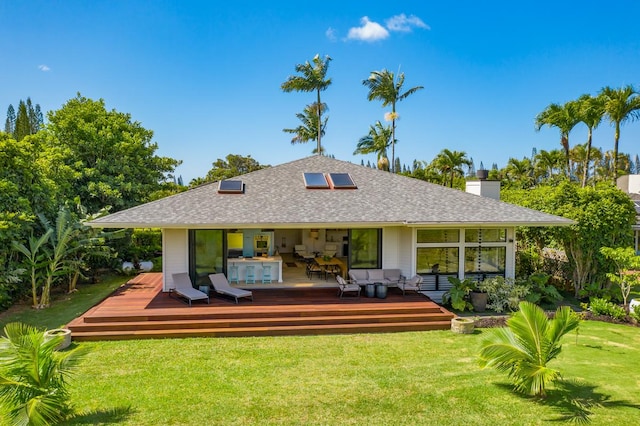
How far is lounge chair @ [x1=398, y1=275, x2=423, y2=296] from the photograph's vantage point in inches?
529

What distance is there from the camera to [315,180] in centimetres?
1656

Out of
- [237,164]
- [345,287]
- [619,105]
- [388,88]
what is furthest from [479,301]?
[237,164]

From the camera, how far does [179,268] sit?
1369 centimetres

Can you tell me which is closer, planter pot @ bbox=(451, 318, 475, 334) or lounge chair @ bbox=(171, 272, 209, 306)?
planter pot @ bbox=(451, 318, 475, 334)

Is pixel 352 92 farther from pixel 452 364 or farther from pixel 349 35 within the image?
pixel 452 364

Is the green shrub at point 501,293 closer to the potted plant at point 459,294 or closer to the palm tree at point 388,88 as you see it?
the potted plant at point 459,294

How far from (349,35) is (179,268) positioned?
45.2ft

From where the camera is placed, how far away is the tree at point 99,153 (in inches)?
810

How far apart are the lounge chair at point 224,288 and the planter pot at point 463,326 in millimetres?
6406

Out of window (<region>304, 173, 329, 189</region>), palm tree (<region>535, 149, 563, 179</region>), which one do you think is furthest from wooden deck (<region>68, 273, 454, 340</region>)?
palm tree (<region>535, 149, 563, 179</region>)

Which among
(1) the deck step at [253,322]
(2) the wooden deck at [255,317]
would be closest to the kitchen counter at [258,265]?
(2) the wooden deck at [255,317]

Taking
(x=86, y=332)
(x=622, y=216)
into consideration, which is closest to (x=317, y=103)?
(x=622, y=216)

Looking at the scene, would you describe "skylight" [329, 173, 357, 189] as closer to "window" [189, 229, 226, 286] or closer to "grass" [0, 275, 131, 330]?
"window" [189, 229, 226, 286]

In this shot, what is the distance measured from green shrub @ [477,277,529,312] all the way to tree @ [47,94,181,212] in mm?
18391
